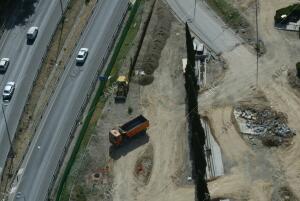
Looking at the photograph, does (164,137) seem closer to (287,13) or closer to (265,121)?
(265,121)

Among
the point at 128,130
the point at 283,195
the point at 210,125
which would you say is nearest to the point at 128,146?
the point at 128,130

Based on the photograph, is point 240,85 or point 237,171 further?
point 240,85

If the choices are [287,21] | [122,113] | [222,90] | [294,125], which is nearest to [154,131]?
[122,113]

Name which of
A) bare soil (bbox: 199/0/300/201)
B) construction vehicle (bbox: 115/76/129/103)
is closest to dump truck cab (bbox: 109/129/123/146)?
construction vehicle (bbox: 115/76/129/103)

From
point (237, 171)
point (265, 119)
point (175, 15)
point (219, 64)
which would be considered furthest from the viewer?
point (175, 15)

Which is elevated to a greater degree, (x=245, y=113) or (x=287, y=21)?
(x=287, y=21)

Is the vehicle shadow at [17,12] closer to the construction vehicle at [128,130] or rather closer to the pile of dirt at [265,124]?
the construction vehicle at [128,130]

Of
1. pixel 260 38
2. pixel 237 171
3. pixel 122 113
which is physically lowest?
pixel 237 171

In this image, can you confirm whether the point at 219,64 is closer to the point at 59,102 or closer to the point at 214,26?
the point at 214,26
